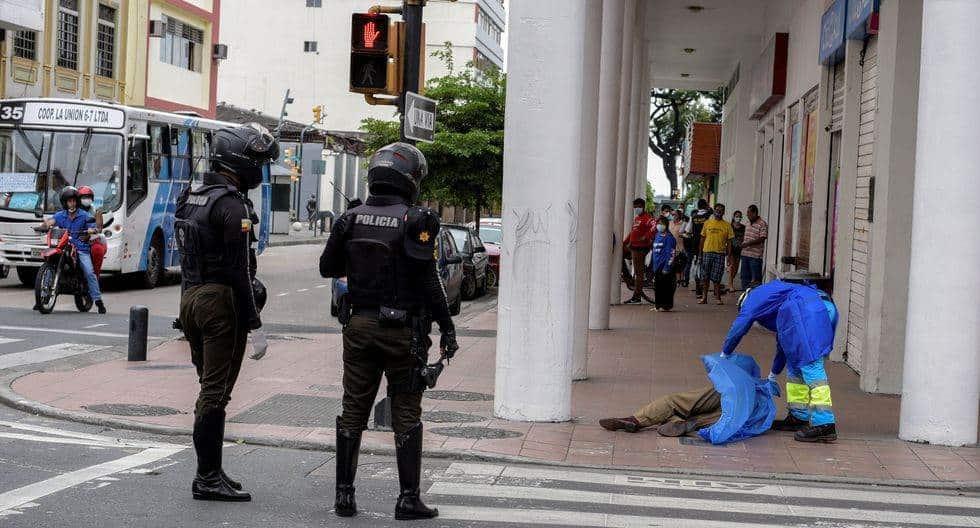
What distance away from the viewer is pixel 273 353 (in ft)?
48.2

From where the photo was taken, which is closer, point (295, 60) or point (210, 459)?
point (210, 459)

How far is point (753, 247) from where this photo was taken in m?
22.6

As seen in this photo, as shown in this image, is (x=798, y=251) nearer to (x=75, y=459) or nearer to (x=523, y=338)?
(x=523, y=338)

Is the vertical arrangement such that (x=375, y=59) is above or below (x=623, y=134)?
below

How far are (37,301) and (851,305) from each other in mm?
10542

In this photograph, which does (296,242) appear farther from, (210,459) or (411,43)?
(210,459)

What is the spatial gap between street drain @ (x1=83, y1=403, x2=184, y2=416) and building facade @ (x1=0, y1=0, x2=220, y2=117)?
22.8 meters

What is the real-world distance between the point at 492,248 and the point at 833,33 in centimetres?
1354

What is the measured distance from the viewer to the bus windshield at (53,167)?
902 inches

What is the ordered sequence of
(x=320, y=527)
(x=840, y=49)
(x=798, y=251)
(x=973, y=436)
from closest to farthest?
(x=320, y=527) < (x=973, y=436) < (x=840, y=49) < (x=798, y=251)

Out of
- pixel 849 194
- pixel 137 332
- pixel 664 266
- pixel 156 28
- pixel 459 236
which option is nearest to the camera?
pixel 137 332

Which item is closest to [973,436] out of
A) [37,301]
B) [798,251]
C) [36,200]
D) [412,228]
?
[412,228]

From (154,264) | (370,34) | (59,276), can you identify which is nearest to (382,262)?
(370,34)

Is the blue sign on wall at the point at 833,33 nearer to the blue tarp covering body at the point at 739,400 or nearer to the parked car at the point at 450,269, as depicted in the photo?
the parked car at the point at 450,269
